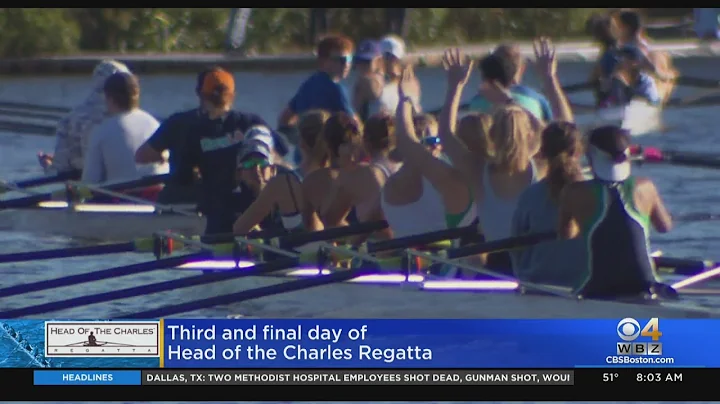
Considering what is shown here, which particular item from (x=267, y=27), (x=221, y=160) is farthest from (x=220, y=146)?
(x=267, y=27)

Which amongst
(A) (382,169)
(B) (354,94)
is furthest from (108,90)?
(A) (382,169)

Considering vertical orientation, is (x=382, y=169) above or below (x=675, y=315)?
above

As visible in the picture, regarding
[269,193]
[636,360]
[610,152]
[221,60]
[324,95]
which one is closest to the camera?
[636,360]

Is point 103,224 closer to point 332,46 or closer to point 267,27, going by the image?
point 332,46

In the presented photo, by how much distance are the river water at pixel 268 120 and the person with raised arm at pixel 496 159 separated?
3.86 ft

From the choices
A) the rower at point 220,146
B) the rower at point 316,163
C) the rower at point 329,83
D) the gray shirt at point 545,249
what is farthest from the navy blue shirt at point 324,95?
the gray shirt at point 545,249

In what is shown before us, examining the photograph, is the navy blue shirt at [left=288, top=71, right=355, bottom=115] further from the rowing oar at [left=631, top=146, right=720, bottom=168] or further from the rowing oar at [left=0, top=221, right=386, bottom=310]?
the rowing oar at [left=0, top=221, right=386, bottom=310]

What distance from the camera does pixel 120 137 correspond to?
11.8m

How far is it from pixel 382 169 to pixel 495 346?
2.67 m

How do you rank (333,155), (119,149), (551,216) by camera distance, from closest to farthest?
(551,216)
(333,155)
(119,149)

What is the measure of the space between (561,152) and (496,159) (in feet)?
2.13

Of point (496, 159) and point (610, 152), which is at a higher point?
point (496, 159)

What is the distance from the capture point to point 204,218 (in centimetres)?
1138
